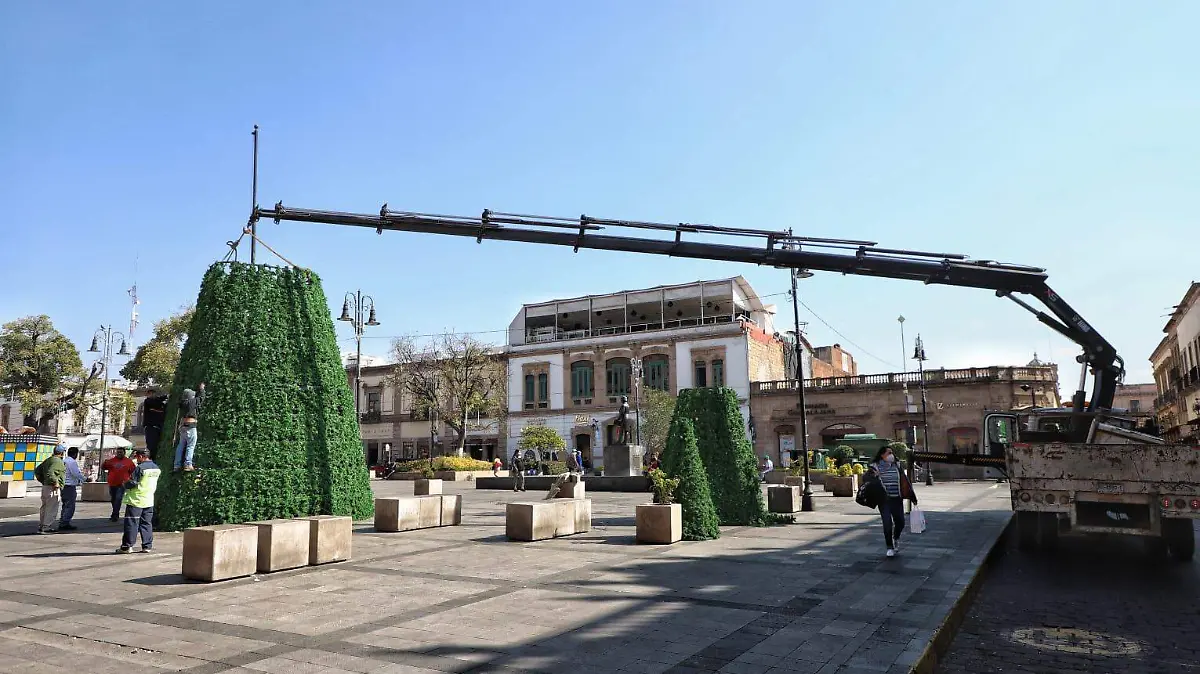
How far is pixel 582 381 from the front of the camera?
51500 mm

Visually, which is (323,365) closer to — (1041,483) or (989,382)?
(1041,483)

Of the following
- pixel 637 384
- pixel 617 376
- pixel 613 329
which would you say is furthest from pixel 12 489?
pixel 613 329

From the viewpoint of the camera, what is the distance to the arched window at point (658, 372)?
161 ft

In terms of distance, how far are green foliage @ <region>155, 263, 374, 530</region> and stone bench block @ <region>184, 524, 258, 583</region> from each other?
313 cm

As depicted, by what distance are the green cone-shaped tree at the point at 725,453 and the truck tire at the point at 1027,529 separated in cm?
425

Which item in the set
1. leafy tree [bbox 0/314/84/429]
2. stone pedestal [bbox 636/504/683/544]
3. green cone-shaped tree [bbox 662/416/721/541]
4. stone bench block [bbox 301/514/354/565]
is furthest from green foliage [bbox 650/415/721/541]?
leafy tree [bbox 0/314/84/429]

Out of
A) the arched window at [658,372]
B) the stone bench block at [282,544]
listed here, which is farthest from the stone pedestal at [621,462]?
the arched window at [658,372]

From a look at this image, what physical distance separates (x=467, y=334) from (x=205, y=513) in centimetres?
3700

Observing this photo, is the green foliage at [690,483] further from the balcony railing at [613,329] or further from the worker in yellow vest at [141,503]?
→ the balcony railing at [613,329]

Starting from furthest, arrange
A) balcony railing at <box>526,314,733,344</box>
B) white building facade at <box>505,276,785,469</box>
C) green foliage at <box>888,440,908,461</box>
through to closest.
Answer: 1. balcony railing at <box>526,314,733,344</box>
2. white building facade at <box>505,276,785,469</box>
3. green foliage at <box>888,440,908,461</box>

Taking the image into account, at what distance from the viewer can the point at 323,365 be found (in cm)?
1312

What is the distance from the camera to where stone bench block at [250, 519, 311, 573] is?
8.92 m

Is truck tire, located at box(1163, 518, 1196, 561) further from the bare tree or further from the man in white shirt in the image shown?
the bare tree

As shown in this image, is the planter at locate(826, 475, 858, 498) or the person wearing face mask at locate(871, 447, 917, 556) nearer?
the person wearing face mask at locate(871, 447, 917, 556)
